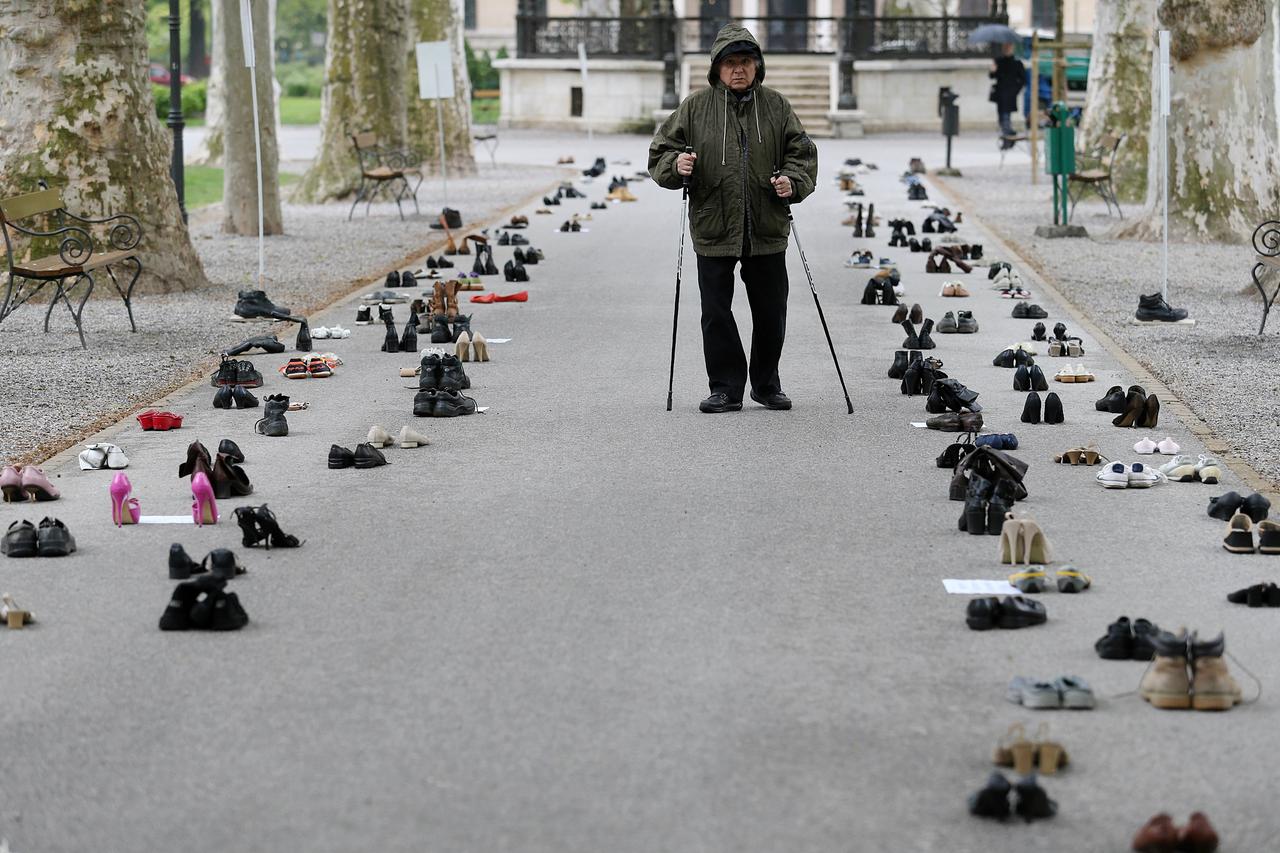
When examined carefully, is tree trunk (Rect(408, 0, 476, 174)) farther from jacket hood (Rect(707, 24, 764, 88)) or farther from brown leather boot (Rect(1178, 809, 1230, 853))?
brown leather boot (Rect(1178, 809, 1230, 853))

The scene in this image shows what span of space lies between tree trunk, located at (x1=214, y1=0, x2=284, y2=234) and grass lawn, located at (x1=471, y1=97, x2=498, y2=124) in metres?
38.1

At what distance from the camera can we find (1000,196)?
3222 centimetres

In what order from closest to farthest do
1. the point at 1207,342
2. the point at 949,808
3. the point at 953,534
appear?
the point at 949,808
the point at 953,534
the point at 1207,342

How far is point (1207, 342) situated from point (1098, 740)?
9608mm

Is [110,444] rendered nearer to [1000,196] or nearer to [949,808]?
[949,808]

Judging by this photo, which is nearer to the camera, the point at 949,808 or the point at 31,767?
the point at 949,808

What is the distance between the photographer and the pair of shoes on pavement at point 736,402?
11961 mm

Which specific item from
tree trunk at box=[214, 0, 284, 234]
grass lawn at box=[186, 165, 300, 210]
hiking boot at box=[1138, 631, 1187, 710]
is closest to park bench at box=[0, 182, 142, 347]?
tree trunk at box=[214, 0, 284, 234]

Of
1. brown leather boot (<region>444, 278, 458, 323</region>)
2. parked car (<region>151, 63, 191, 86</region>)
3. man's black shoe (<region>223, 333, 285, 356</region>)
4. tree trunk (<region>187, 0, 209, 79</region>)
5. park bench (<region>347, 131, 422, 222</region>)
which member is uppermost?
tree trunk (<region>187, 0, 209, 79</region>)

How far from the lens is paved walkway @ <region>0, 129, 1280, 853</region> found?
5453 mm

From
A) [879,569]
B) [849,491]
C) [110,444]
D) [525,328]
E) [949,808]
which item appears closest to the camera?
[949,808]

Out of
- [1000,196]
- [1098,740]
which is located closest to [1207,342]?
[1098,740]

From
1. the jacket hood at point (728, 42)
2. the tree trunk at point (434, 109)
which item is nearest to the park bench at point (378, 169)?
the tree trunk at point (434, 109)

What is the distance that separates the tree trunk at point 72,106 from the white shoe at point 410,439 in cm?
798
